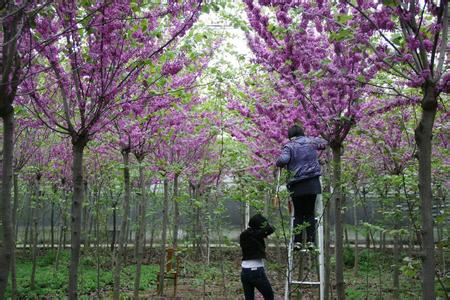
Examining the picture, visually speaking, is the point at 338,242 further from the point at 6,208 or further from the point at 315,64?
the point at 6,208

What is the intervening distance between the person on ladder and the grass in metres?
4.62

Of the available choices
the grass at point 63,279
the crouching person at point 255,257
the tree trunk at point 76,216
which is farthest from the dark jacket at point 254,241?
the grass at point 63,279

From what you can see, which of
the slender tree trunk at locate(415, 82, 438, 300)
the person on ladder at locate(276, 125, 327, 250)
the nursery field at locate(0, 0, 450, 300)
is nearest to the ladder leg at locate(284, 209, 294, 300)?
the nursery field at locate(0, 0, 450, 300)

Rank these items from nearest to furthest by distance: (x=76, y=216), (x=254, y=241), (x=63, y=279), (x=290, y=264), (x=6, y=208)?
(x=6, y=208) < (x=76, y=216) < (x=290, y=264) < (x=254, y=241) < (x=63, y=279)

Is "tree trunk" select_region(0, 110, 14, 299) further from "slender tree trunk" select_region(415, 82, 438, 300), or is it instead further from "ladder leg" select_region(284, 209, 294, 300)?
"slender tree trunk" select_region(415, 82, 438, 300)

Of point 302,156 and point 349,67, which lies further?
point 302,156

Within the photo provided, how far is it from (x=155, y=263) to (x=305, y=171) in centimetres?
1090

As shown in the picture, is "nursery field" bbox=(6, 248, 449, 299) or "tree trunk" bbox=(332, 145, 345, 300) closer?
"tree trunk" bbox=(332, 145, 345, 300)

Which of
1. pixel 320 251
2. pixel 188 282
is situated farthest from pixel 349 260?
pixel 320 251

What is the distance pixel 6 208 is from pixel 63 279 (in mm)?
7907

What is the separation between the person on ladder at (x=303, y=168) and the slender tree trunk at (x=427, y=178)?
94.0 inches

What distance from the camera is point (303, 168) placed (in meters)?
5.55

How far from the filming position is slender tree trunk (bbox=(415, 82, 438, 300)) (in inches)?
115

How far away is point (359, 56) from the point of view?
4480 mm
